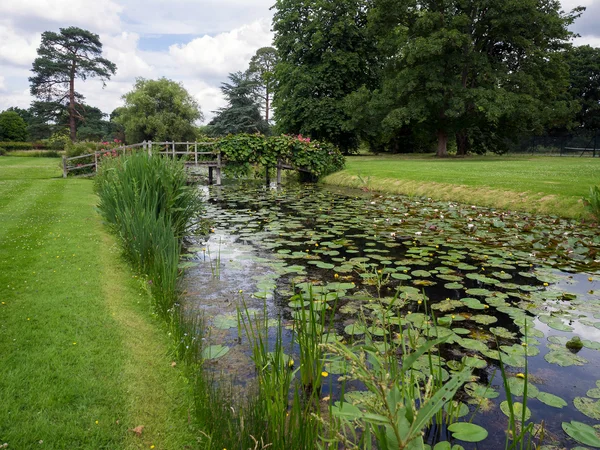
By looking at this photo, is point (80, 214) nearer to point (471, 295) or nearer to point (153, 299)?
point (153, 299)

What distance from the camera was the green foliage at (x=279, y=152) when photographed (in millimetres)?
19578

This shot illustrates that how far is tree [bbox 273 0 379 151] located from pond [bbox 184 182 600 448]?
66.6 feet

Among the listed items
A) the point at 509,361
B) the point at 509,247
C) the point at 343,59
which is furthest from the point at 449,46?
the point at 509,361

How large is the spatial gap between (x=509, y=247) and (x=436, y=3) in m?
24.3

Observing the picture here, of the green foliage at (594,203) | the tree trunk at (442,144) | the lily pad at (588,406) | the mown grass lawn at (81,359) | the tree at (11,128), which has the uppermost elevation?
the tree at (11,128)

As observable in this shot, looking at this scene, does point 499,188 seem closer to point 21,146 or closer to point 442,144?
point 442,144

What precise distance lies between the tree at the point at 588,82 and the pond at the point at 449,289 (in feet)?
137

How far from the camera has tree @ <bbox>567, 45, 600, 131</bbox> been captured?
42125 mm

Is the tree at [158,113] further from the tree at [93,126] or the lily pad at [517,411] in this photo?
the lily pad at [517,411]

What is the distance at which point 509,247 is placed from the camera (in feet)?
23.5

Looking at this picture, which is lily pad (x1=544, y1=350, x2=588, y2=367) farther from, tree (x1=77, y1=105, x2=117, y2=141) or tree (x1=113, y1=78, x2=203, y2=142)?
tree (x1=77, y1=105, x2=117, y2=141)

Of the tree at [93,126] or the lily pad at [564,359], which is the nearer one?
the lily pad at [564,359]

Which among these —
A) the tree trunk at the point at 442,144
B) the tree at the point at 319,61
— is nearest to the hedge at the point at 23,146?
the tree at the point at 319,61

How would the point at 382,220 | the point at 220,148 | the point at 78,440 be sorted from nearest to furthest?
the point at 78,440 → the point at 382,220 → the point at 220,148
